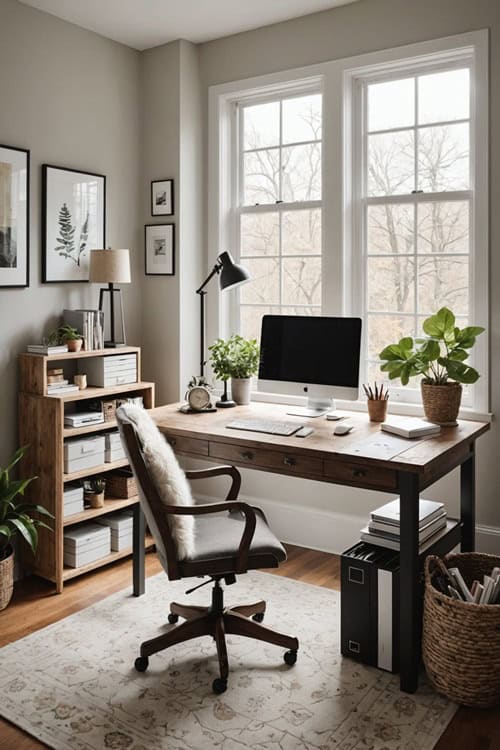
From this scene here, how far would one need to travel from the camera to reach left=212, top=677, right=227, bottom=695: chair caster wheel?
2.48m

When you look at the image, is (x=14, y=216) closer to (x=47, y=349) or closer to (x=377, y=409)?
(x=47, y=349)

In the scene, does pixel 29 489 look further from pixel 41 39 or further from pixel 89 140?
pixel 41 39

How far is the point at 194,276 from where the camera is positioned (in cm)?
416

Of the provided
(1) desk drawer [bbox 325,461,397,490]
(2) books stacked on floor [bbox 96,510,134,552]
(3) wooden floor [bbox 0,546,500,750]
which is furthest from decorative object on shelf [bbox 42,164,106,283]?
(1) desk drawer [bbox 325,461,397,490]

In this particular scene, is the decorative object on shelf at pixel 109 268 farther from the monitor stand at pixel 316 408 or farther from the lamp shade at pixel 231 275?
the monitor stand at pixel 316 408

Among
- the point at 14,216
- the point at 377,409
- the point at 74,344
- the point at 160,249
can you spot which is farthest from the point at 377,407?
the point at 14,216

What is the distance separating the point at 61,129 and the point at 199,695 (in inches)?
110

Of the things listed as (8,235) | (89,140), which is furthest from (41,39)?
(8,235)

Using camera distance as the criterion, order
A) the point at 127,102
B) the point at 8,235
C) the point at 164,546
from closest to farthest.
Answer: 1. the point at 164,546
2. the point at 8,235
3. the point at 127,102

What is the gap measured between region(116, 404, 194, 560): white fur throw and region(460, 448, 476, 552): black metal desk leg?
1219mm

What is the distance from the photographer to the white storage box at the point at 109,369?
367cm

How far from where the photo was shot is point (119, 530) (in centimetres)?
369

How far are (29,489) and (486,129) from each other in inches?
108

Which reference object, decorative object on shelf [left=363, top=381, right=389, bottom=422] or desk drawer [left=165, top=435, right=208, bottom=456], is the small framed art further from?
decorative object on shelf [left=363, top=381, right=389, bottom=422]
